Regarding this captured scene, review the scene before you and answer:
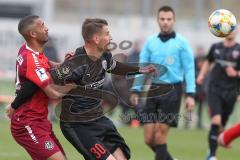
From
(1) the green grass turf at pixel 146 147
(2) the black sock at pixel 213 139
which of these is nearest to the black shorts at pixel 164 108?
(2) the black sock at pixel 213 139

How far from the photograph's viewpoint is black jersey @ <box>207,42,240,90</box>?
41.5 ft

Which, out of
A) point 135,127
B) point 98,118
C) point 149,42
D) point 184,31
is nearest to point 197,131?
point 135,127

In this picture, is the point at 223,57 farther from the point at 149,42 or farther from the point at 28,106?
the point at 28,106

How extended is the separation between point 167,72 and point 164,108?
53 centimetres

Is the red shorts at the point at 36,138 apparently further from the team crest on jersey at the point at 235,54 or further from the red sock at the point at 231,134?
the team crest on jersey at the point at 235,54

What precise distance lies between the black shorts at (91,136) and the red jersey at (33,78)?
36 cm

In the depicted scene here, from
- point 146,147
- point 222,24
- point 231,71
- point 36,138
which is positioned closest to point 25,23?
point 36,138

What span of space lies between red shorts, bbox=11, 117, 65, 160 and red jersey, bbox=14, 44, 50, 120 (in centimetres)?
7

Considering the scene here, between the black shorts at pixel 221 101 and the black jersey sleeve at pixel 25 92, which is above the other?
the black jersey sleeve at pixel 25 92

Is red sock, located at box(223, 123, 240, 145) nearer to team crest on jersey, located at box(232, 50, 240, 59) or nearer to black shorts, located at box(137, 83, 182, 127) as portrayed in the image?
black shorts, located at box(137, 83, 182, 127)

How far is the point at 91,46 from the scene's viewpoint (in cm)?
803

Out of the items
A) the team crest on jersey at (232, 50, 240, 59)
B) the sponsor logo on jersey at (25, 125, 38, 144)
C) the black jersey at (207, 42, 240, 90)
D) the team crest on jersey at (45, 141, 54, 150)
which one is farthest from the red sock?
the sponsor logo on jersey at (25, 125, 38, 144)

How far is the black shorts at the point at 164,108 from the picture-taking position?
34.6ft

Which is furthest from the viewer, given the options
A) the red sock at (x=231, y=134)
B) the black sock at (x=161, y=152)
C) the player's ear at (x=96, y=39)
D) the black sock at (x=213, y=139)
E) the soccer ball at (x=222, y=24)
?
the black sock at (x=213, y=139)
